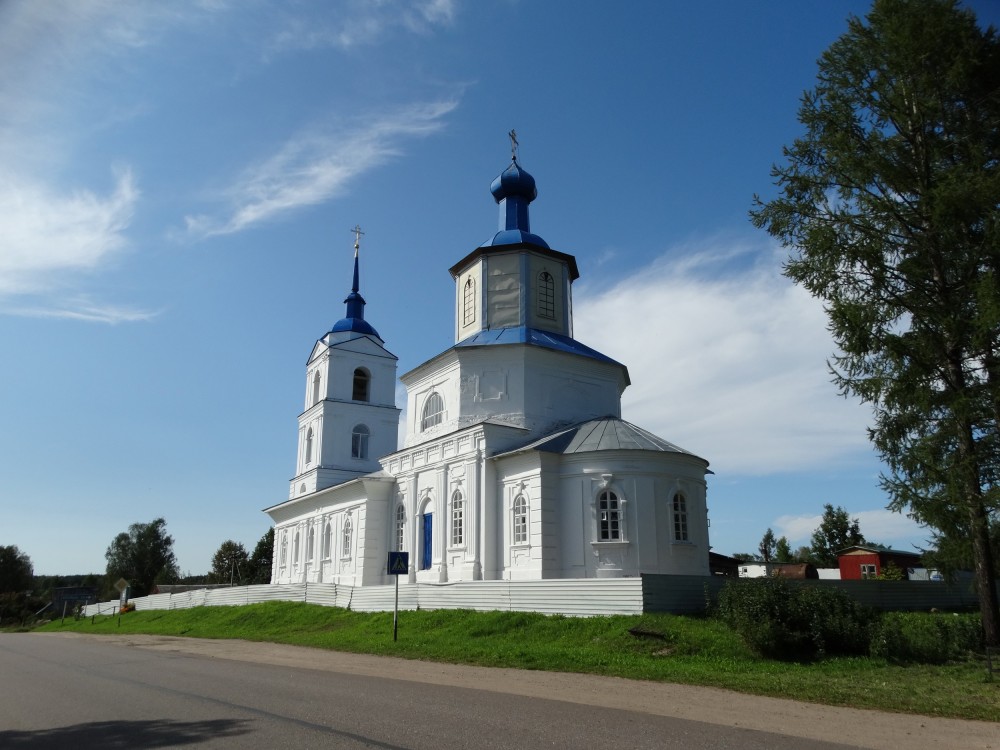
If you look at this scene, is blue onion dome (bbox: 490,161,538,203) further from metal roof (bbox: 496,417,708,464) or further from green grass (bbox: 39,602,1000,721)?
green grass (bbox: 39,602,1000,721)

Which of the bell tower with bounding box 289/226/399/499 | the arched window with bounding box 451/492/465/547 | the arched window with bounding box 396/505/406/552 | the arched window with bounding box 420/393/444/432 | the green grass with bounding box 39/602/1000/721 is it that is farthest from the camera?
the bell tower with bounding box 289/226/399/499

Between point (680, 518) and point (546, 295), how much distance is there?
1038 centimetres

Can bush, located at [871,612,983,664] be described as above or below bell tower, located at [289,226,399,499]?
below

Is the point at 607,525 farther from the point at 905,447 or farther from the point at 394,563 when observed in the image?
the point at 905,447

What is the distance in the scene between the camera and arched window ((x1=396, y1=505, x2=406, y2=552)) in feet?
90.5

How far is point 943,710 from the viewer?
27.5 ft

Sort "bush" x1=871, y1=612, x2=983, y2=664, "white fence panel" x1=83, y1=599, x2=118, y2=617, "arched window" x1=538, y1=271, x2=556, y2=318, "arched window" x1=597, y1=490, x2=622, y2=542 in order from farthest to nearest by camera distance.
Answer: "white fence panel" x1=83, y1=599, x2=118, y2=617 < "arched window" x1=538, y1=271, x2=556, y2=318 < "arched window" x1=597, y1=490, x2=622, y2=542 < "bush" x1=871, y1=612, x2=983, y2=664

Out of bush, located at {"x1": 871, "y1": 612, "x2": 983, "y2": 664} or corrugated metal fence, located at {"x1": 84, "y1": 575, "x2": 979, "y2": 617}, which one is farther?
corrugated metal fence, located at {"x1": 84, "y1": 575, "x2": 979, "y2": 617}

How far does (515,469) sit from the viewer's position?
23.0 m

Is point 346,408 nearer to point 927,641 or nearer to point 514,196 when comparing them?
point 514,196

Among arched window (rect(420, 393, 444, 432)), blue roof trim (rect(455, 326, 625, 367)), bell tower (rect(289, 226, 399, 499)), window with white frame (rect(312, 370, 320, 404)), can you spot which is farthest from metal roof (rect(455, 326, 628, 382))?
window with white frame (rect(312, 370, 320, 404))

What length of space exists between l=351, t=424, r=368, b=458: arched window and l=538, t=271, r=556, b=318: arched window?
52.0 ft

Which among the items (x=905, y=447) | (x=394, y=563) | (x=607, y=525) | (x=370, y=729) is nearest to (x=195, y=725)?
(x=370, y=729)

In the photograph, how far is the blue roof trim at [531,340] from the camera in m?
26.1
